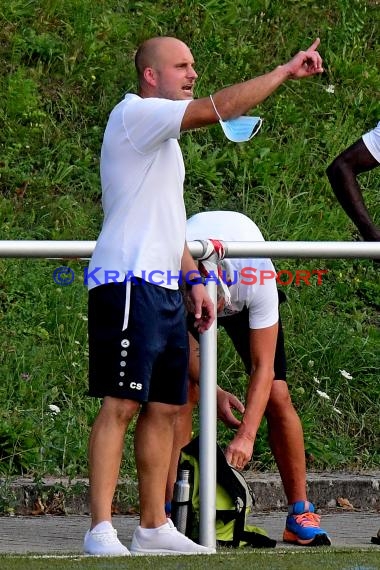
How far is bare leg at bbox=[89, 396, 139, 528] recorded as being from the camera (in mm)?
4613

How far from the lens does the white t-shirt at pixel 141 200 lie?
4.70m

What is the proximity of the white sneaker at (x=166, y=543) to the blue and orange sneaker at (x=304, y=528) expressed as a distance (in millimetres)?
881

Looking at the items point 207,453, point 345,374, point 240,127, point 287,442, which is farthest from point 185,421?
point 345,374

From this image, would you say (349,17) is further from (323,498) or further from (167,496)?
(167,496)

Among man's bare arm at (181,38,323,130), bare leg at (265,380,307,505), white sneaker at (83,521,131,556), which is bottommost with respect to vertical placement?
white sneaker at (83,521,131,556)

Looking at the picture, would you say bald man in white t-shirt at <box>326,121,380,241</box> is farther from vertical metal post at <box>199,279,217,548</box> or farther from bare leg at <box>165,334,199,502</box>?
vertical metal post at <box>199,279,217,548</box>

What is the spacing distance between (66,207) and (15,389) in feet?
6.51

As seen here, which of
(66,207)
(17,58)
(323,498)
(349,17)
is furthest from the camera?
(349,17)

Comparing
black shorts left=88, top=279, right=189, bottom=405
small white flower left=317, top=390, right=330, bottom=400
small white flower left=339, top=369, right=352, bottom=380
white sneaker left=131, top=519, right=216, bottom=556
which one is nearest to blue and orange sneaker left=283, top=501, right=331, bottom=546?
white sneaker left=131, top=519, right=216, bottom=556

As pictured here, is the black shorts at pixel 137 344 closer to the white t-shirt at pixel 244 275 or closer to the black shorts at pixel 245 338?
the white t-shirt at pixel 244 275

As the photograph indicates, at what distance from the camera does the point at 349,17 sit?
11.9m

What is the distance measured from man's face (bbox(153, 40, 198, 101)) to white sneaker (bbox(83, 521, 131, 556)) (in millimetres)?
1532

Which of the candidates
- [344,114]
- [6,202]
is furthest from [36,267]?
[344,114]

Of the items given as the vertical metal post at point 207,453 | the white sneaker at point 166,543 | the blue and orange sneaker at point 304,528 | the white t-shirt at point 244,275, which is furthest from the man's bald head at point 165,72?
the blue and orange sneaker at point 304,528
